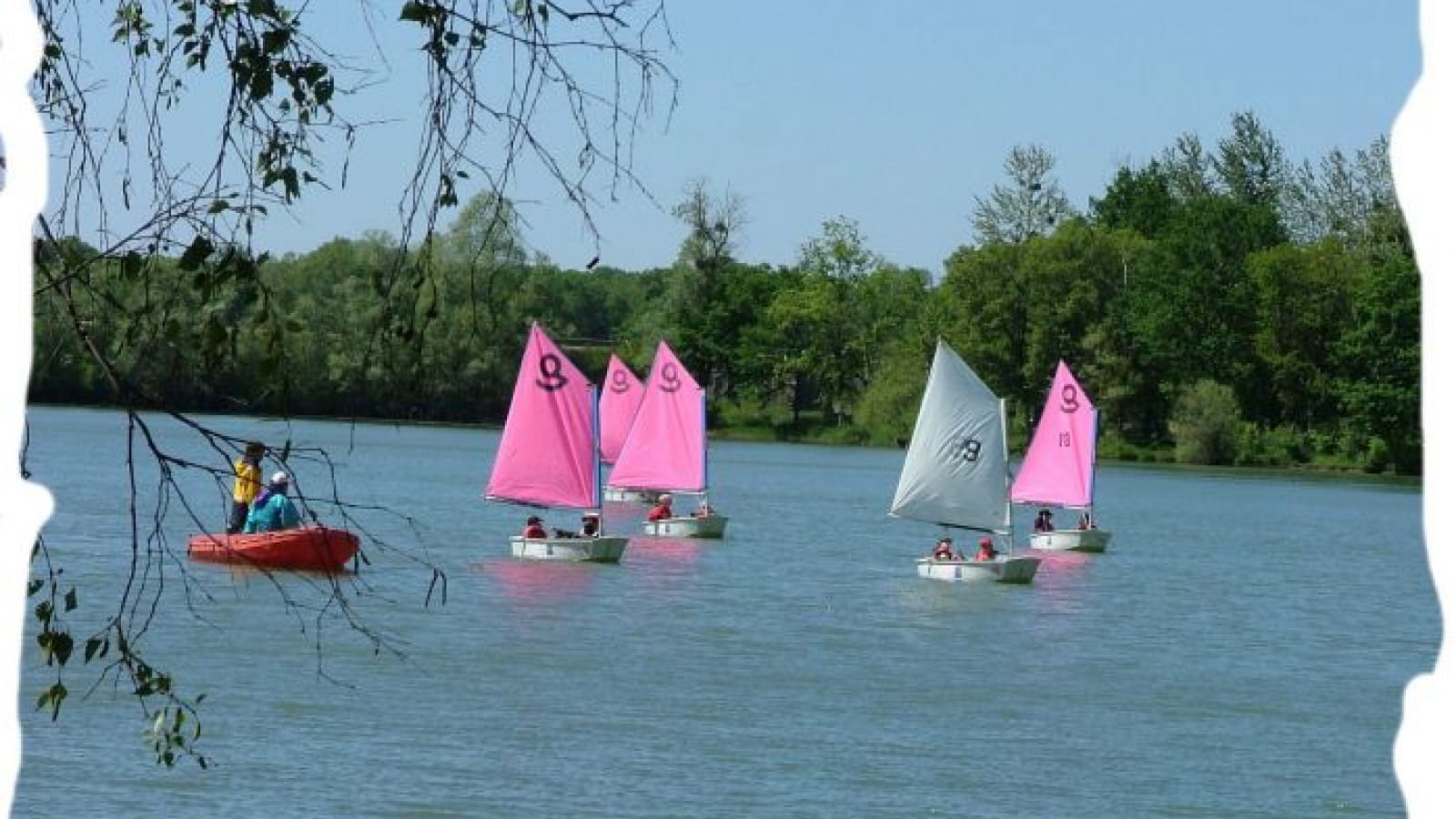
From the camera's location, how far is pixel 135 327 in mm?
3354

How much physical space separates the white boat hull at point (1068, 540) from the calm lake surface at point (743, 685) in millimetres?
552

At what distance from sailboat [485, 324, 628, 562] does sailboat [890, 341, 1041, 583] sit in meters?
4.43

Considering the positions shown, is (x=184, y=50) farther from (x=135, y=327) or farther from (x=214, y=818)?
(x=214, y=818)

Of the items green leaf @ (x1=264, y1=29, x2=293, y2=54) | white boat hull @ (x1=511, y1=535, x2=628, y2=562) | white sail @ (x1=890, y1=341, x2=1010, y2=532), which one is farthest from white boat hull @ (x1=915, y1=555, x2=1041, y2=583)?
green leaf @ (x1=264, y1=29, x2=293, y2=54)

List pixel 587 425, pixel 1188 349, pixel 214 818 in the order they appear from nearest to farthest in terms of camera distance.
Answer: pixel 214 818 → pixel 587 425 → pixel 1188 349

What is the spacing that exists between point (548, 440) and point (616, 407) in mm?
18881

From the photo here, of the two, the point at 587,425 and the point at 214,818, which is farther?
the point at 587,425

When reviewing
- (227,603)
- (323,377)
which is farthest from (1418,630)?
(323,377)

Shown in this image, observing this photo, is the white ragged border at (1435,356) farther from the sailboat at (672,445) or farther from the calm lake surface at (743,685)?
the sailboat at (672,445)

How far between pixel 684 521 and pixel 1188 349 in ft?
156

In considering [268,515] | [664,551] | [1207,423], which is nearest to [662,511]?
[664,551]

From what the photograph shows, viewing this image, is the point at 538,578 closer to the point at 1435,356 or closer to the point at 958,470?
the point at 958,470

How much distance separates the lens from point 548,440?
103 ft

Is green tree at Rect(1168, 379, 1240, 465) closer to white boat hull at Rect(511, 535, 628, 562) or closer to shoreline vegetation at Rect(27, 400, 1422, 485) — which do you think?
shoreline vegetation at Rect(27, 400, 1422, 485)
